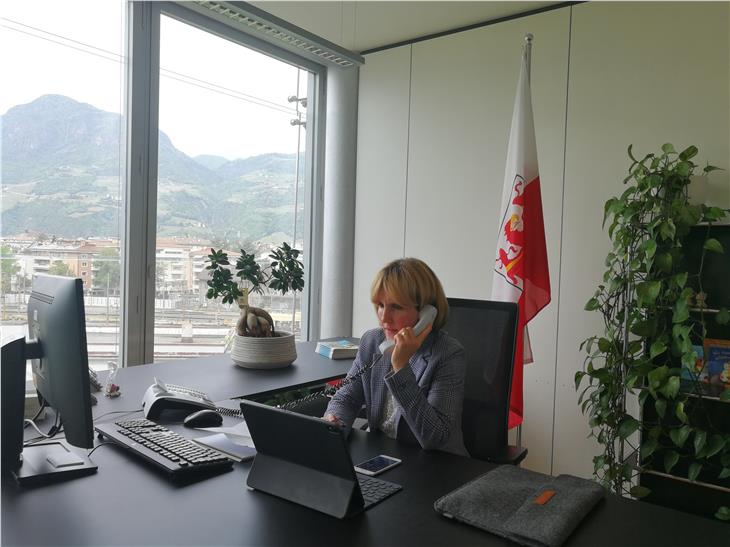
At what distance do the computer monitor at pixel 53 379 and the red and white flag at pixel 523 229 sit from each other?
2280mm

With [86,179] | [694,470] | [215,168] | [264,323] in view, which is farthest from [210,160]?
[694,470]

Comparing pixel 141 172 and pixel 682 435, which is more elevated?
pixel 141 172

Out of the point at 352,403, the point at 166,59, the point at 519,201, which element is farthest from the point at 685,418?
the point at 166,59

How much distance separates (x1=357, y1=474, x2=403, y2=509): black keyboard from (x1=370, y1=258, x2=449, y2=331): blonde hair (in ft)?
2.08

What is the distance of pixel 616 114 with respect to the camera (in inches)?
123

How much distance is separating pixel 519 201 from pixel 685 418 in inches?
51.9

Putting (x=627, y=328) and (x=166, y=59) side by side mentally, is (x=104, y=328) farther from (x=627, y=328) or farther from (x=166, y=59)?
(x=627, y=328)

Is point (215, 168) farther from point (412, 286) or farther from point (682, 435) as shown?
point (682, 435)

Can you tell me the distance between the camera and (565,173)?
10.8 feet

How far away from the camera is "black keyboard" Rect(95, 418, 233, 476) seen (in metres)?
1.26

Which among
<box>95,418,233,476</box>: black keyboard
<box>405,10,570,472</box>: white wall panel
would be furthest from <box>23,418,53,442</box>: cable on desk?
<box>405,10,570,472</box>: white wall panel

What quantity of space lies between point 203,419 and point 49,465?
441 mm

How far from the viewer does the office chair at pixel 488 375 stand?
6.10ft

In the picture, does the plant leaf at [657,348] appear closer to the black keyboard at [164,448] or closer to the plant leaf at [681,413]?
the plant leaf at [681,413]
